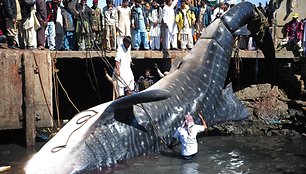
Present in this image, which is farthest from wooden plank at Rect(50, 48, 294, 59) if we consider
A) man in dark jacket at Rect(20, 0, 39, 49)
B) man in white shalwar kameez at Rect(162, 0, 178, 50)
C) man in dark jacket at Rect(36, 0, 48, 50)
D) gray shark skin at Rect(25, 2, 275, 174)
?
gray shark skin at Rect(25, 2, 275, 174)

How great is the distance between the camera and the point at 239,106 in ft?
38.1

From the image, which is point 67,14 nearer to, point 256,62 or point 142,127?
point 142,127

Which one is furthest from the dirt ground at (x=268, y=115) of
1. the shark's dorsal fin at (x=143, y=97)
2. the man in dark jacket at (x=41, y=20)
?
the man in dark jacket at (x=41, y=20)

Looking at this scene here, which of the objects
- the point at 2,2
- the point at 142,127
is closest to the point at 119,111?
the point at 142,127

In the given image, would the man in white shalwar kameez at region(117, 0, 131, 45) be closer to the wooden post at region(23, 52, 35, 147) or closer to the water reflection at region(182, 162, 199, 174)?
the wooden post at region(23, 52, 35, 147)

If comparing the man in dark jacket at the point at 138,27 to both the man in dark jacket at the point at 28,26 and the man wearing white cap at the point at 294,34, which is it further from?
the man wearing white cap at the point at 294,34

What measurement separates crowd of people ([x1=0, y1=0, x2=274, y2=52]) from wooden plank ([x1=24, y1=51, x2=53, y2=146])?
4.77ft

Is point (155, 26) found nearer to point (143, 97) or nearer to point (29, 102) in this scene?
point (29, 102)

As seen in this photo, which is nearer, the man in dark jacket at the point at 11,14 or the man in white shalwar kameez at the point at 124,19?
the man in dark jacket at the point at 11,14

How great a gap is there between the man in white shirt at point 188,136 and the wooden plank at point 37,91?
10.1 ft

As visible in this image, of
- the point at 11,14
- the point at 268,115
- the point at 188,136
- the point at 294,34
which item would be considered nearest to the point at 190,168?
the point at 188,136

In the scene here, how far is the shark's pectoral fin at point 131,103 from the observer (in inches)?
330

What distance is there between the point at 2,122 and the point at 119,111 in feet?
10.0

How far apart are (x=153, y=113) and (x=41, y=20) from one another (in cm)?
506
